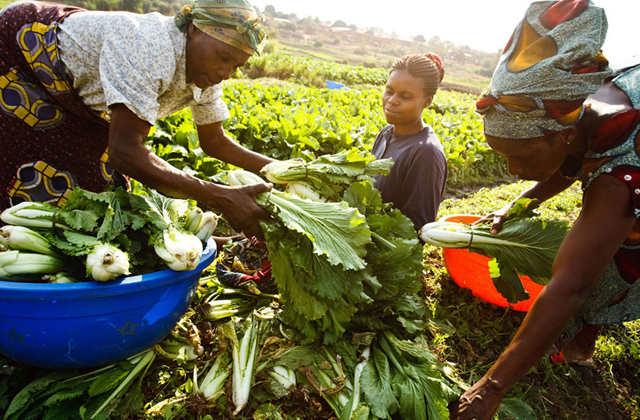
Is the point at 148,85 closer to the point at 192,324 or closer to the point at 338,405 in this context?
the point at 192,324

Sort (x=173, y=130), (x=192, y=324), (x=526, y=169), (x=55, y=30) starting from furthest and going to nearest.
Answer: (x=173, y=130), (x=192, y=324), (x=55, y=30), (x=526, y=169)

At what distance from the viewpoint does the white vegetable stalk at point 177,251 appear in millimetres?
1884

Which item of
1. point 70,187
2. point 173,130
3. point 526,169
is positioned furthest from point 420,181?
point 173,130

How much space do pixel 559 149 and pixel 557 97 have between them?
0.30m

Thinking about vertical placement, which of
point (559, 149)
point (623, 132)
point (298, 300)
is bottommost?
point (298, 300)

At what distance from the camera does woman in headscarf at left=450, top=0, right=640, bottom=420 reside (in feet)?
5.40

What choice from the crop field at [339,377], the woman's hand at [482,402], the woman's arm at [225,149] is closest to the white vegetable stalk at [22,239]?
the crop field at [339,377]

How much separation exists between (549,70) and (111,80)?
6.87 ft

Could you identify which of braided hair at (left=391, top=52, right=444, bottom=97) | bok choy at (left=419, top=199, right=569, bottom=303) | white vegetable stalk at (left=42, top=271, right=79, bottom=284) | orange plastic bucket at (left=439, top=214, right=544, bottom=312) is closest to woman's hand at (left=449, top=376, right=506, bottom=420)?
bok choy at (left=419, top=199, right=569, bottom=303)

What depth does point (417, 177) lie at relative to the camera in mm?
3082

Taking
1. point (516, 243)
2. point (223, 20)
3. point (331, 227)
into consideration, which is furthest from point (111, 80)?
point (516, 243)

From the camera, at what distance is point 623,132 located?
1.75 metres

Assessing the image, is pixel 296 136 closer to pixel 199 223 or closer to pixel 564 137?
pixel 199 223

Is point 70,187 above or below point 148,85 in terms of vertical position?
below
